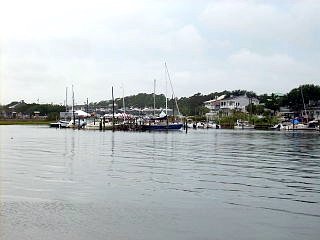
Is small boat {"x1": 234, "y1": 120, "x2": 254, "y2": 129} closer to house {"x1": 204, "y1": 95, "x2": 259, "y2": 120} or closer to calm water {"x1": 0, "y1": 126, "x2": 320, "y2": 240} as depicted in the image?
house {"x1": 204, "y1": 95, "x2": 259, "y2": 120}

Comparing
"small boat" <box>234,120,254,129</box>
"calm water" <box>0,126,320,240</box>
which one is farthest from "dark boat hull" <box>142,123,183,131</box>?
"calm water" <box>0,126,320,240</box>

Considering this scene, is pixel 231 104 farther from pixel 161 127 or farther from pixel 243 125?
pixel 161 127

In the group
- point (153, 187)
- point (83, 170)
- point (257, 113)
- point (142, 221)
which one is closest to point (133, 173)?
point (83, 170)

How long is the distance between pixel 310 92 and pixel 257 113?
20.2 metres

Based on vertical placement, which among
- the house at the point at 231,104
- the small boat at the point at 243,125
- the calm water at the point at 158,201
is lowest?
the calm water at the point at 158,201

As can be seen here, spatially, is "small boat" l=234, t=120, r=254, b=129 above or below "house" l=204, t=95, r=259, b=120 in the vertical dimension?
below

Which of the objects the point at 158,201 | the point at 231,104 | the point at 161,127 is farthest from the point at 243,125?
the point at 158,201

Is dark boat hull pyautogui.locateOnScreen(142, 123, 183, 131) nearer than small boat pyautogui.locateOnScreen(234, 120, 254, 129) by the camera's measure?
Yes

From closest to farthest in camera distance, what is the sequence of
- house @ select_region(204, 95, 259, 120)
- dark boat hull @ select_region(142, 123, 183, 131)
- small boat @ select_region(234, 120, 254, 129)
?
1. dark boat hull @ select_region(142, 123, 183, 131)
2. small boat @ select_region(234, 120, 254, 129)
3. house @ select_region(204, 95, 259, 120)

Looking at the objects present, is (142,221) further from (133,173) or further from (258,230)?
(133,173)

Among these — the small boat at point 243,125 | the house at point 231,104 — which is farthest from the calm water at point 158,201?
the house at point 231,104

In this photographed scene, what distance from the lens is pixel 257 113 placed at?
144 meters

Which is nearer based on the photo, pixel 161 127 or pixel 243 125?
pixel 161 127

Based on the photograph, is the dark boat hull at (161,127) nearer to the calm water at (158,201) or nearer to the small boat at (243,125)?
the small boat at (243,125)
